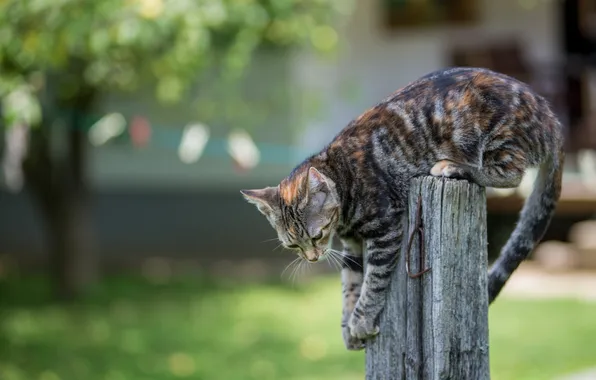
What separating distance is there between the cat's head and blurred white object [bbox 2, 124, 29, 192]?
6.24m

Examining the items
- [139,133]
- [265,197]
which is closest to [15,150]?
[139,133]

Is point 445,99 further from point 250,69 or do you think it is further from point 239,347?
point 250,69

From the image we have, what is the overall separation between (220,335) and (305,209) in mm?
5481

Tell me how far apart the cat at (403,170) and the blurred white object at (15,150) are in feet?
20.9

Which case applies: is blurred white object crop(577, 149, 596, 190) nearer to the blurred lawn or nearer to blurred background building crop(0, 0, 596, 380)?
blurred background building crop(0, 0, 596, 380)

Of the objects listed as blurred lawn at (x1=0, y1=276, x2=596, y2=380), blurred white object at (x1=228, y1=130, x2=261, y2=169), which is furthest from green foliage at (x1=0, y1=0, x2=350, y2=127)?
blurred lawn at (x1=0, y1=276, x2=596, y2=380)

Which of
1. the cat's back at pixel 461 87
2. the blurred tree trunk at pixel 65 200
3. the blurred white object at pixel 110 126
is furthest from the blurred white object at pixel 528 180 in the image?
the blurred tree trunk at pixel 65 200

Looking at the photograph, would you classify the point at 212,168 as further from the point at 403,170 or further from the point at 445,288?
the point at 445,288

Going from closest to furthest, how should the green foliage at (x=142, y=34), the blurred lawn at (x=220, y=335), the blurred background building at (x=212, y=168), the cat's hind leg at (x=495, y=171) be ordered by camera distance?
the cat's hind leg at (x=495, y=171) → the green foliage at (x=142, y=34) → the blurred background building at (x=212, y=168) → the blurred lawn at (x=220, y=335)

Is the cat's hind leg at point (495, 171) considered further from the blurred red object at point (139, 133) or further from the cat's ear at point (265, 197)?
the blurred red object at point (139, 133)

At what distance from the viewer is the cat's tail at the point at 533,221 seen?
11.2 feet

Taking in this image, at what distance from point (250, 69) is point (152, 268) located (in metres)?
2.90

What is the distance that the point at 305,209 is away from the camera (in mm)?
3473

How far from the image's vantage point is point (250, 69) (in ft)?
38.6
